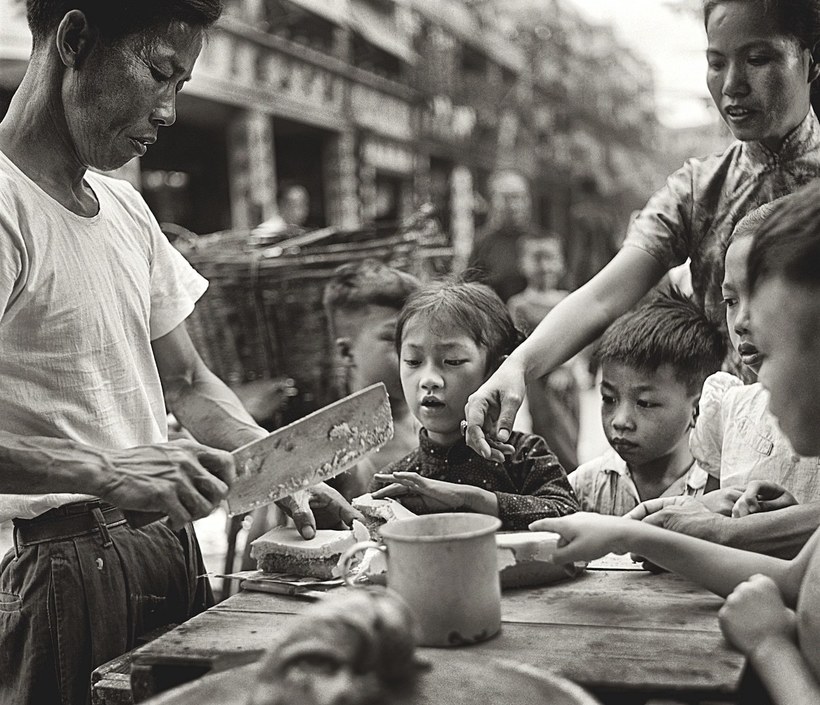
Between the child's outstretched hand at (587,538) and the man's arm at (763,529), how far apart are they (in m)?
0.19

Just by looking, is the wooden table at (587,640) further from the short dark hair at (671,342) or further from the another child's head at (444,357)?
the short dark hair at (671,342)

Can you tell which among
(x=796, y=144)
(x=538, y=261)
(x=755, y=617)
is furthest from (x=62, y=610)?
(x=538, y=261)

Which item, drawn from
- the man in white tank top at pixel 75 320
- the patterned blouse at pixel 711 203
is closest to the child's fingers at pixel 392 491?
the man in white tank top at pixel 75 320

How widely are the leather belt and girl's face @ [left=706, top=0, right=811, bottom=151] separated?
5.79 ft

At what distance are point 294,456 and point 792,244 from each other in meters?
0.92

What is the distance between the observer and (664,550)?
5.13 ft

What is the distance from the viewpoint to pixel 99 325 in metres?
1.94

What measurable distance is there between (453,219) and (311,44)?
3378mm

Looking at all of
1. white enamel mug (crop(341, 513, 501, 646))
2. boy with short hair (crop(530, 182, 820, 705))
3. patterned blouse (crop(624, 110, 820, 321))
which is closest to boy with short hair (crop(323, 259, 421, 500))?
patterned blouse (crop(624, 110, 820, 321))

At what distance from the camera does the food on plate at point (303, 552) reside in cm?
177

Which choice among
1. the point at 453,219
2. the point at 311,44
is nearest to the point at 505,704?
the point at 311,44

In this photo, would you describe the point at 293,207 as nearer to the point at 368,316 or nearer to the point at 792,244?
the point at 368,316

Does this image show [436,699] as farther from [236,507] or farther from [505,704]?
[236,507]

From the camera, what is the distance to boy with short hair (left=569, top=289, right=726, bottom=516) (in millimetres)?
2570
